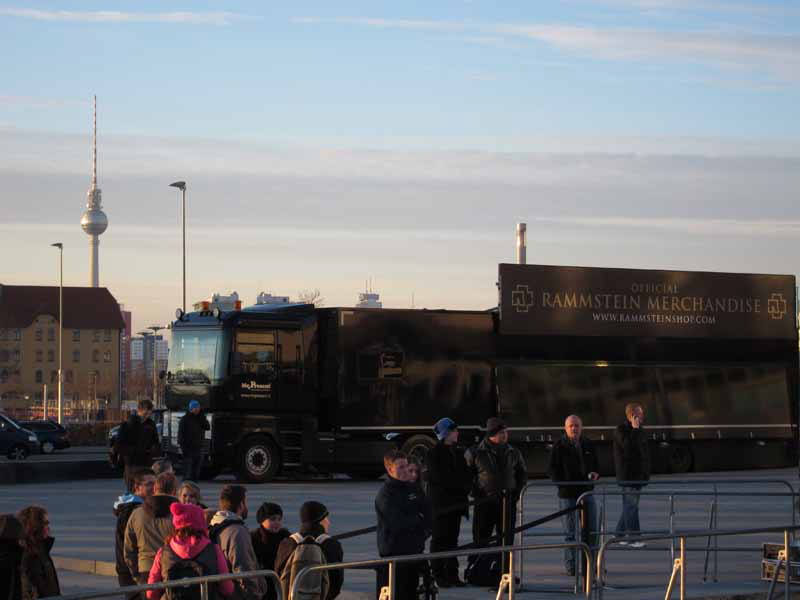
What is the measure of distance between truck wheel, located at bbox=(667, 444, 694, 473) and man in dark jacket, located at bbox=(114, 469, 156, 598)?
70.3 feet

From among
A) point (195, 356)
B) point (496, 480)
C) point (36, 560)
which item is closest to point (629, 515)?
point (496, 480)

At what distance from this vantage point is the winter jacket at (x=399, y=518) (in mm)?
11117

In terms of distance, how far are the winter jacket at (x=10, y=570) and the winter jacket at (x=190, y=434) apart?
669 inches

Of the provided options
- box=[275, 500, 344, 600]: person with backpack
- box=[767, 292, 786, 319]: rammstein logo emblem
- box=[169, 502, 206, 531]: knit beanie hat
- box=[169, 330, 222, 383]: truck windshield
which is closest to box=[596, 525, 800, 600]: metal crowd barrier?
box=[275, 500, 344, 600]: person with backpack

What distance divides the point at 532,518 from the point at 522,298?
8.99 meters

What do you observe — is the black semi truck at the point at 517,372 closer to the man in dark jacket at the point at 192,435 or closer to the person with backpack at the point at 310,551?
the man in dark jacket at the point at 192,435

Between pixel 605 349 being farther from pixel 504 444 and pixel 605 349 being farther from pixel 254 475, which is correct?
pixel 504 444

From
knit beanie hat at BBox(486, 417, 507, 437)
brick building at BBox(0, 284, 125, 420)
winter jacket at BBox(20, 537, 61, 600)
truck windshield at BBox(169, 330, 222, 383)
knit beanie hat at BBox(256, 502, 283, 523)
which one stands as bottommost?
winter jacket at BBox(20, 537, 61, 600)

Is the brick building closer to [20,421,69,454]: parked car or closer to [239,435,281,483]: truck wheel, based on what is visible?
[20,421,69,454]: parked car

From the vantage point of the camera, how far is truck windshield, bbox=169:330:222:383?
28422 millimetres

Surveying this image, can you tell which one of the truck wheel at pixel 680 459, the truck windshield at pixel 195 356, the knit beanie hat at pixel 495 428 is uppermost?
the truck windshield at pixel 195 356

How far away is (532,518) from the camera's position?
21688mm

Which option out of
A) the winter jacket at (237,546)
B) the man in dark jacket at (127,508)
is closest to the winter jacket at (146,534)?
the man in dark jacket at (127,508)

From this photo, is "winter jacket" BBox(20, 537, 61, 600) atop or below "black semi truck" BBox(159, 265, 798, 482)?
below
